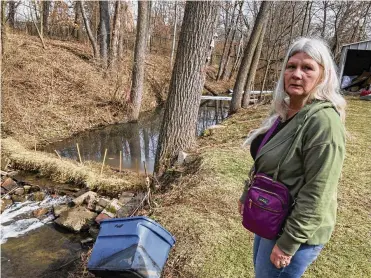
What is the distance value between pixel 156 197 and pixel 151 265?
2.01 metres

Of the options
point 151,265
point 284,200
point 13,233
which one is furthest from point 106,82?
point 284,200

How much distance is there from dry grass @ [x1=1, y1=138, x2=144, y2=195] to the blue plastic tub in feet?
12.1

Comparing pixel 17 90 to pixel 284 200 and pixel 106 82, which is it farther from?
pixel 284 200

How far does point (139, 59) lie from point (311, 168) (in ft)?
36.6

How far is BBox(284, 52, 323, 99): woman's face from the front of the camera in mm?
1443

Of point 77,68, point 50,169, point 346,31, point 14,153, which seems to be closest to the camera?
point 50,169

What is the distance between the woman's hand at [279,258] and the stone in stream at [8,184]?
6.19 metres

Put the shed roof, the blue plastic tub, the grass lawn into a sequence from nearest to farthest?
the blue plastic tub → the grass lawn → the shed roof

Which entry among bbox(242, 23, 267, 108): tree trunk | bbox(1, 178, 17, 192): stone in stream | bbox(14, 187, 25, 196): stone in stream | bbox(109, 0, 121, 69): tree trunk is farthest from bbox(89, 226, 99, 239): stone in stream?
bbox(109, 0, 121, 69): tree trunk

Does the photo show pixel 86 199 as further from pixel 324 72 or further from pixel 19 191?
pixel 324 72

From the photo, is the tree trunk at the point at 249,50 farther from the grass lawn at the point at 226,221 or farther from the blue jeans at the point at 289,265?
the blue jeans at the point at 289,265

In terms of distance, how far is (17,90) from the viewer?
10312mm

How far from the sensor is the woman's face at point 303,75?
144 cm

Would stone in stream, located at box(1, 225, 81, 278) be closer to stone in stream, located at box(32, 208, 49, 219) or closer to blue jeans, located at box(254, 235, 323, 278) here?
stone in stream, located at box(32, 208, 49, 219)
